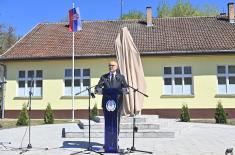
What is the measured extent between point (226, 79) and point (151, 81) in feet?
14.9

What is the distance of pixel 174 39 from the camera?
84.2 ft

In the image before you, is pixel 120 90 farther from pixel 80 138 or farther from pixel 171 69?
pixel 171 69

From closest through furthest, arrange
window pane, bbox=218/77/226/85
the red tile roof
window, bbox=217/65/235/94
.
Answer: window, bbox=217/65/235/94, window pane, bbox=218/77/226/85, the red tile roof

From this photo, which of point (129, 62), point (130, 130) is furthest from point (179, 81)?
point (130, 130)

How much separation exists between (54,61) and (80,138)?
13979mm

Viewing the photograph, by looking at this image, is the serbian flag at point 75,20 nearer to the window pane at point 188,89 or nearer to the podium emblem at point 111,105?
the window pane at point 188,89

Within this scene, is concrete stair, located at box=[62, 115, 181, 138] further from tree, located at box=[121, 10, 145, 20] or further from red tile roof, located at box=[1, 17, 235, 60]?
tree, located at box=[121, 10, 145, 20]

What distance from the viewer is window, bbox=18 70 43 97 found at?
82.7 feet

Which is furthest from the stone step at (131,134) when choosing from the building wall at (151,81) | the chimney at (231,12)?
the chimney at (231,12)

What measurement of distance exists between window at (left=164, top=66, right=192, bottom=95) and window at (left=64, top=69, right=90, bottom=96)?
198 inches

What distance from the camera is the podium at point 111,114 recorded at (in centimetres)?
866

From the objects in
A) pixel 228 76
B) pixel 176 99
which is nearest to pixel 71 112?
pixel 176 99

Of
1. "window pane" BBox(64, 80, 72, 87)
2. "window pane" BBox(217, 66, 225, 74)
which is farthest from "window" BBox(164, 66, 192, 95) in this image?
"window pane" BBox(64, 80, 72, 87)

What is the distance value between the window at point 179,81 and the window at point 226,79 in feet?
5.90
